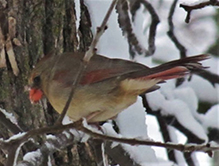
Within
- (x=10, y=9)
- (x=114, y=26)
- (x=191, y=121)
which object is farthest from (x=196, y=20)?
(x=10, y=9)

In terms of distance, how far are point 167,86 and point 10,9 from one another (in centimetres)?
188

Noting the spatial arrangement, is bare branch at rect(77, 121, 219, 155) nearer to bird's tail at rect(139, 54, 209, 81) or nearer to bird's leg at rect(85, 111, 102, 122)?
bird's tail at rect(139, 54, 209, 81)

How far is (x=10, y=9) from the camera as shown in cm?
271

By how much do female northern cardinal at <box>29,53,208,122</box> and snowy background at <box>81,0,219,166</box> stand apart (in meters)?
0.10

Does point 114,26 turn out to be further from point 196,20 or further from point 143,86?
point 196,20

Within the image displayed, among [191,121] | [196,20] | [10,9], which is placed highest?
[10,9]

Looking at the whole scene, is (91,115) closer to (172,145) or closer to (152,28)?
(172,145)

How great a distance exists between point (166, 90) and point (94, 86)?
1.84 meters

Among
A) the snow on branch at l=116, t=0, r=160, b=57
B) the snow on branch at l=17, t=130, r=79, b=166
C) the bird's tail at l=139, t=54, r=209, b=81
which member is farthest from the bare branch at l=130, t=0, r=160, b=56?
the snow on branch at l=17, t=130, r=79, b=166

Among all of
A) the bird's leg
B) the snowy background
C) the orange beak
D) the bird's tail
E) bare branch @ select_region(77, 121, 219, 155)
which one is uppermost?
the bird's tail

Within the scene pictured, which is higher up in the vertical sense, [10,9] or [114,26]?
[10,9]

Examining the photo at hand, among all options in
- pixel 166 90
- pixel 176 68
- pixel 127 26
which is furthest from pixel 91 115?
pixel 166 90

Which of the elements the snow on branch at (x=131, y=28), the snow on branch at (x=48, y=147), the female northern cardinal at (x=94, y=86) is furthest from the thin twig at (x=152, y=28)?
the snow on branch at (x=48, y=147)

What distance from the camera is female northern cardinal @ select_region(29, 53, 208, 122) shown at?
8.24 feet
